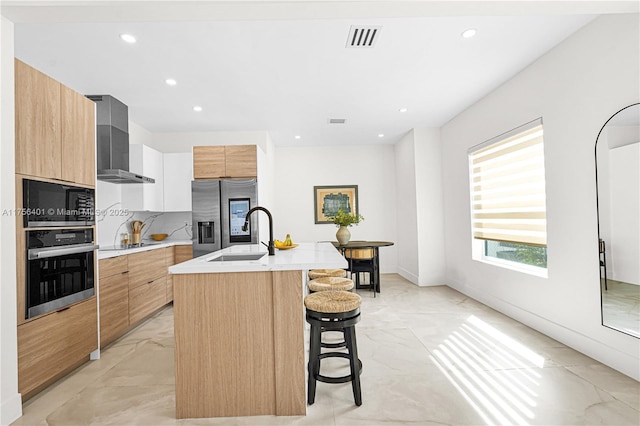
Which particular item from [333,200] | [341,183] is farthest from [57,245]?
[341,183]

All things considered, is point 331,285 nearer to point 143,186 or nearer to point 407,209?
point 143,186

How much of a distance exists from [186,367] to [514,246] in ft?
12.3

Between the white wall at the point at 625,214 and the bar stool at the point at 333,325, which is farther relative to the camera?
the white wall at the point at 625,214

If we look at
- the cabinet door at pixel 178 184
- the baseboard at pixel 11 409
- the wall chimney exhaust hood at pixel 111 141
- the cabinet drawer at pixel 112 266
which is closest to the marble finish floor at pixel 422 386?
the baseboard at pixel 11 409

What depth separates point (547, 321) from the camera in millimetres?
3242

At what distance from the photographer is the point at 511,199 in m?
3.95

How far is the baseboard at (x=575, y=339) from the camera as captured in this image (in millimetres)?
2432

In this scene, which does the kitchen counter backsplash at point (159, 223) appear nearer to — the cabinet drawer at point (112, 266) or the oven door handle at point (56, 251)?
the cabinet drawer at point (112, 266)

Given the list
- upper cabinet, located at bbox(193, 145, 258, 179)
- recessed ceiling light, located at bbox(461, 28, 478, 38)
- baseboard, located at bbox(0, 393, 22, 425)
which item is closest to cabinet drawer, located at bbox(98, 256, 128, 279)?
baseboard, located at bbox(0, 393, 22, 425)

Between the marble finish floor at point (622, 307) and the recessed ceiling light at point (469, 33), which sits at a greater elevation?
the recessed ceiling light at point (469, 33)

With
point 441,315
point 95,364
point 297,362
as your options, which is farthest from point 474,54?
point 95,364

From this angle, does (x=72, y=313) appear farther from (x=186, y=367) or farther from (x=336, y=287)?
(x=336, y=287)

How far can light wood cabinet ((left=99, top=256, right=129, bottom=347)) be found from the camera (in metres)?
3.10

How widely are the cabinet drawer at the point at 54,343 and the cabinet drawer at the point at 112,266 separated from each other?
0.35m
